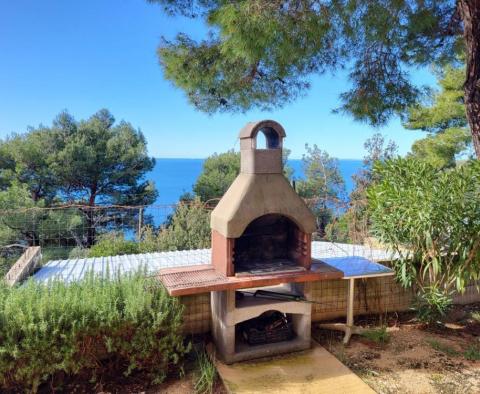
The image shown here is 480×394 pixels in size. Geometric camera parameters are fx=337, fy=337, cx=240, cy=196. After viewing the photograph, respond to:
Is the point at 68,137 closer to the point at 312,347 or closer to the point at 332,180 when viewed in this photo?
the point at 332,180

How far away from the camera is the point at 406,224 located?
374cm

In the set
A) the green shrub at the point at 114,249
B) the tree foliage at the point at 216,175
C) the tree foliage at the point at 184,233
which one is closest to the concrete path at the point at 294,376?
the green shrub at the point at 114,249

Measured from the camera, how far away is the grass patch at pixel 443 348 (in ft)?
12.0

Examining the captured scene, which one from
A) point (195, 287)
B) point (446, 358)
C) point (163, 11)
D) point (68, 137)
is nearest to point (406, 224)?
point (446, 358)

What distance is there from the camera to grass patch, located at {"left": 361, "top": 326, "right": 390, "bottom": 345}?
3.91 meters

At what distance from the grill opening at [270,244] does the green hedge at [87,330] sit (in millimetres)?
950

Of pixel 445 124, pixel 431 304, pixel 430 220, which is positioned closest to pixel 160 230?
pixel 431 304

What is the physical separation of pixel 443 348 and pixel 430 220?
1.48 meters

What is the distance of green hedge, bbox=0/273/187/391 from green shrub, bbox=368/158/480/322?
103 inches

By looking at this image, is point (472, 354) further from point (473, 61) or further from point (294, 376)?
point (473, 61)

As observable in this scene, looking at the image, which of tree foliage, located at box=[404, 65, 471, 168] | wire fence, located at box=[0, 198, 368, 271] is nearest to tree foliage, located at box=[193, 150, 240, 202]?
wire fence, located at box=[0, 198, 368, 271]

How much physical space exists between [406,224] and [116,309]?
122 inches

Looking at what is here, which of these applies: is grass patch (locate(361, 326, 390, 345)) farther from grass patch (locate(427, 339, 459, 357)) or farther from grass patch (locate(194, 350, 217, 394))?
grass patch (locate(194, 350, 217, 394))

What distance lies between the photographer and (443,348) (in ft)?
12.3
